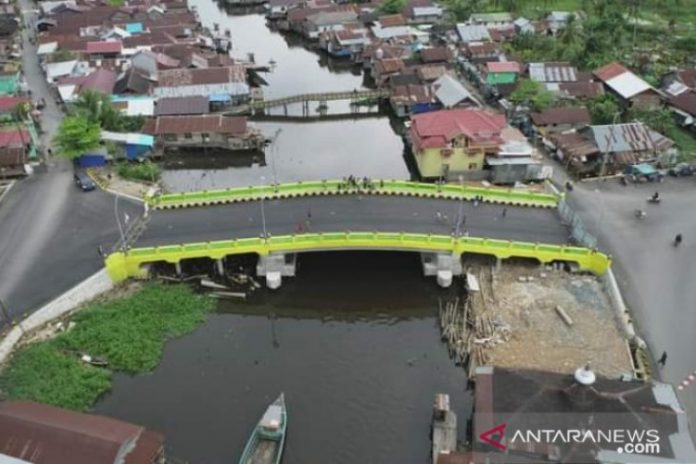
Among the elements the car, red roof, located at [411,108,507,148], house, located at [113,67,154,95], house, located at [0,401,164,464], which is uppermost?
house, located at [113,67,154,95]

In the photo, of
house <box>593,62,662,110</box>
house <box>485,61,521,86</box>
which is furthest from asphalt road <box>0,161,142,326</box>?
house <box>593,62,662,110</box>

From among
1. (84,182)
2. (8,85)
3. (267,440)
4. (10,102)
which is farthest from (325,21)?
(267,440)

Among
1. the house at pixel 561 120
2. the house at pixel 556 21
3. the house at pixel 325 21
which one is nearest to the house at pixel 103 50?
the house at pixel 325 21

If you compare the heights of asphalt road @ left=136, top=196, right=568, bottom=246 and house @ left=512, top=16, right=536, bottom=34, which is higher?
house @ left=512, top=16, right=536, bottom=34

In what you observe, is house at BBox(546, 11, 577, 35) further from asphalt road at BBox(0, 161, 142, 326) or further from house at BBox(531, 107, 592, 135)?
asphalt road at BBox(0, 161, 142, 326)

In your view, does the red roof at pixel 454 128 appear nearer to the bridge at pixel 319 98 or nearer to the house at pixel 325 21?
the bridge at pixel 319 98

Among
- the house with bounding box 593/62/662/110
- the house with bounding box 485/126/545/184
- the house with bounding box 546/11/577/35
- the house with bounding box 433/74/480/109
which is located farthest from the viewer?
the house with bounding box 546/11/577/35
